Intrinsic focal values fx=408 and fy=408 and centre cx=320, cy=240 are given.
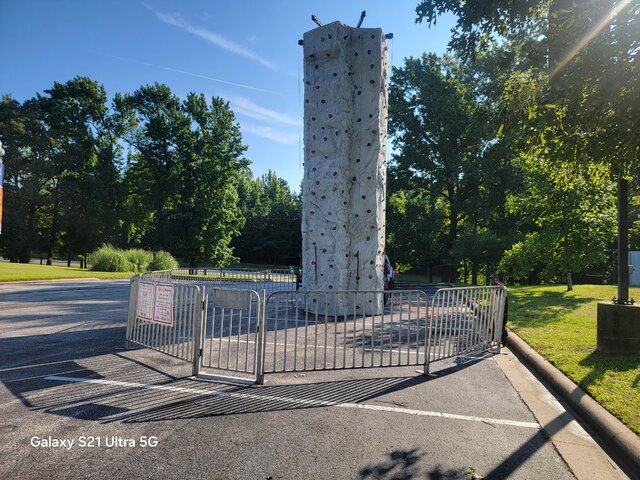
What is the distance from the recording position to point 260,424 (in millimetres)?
4211

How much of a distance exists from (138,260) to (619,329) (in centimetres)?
3515

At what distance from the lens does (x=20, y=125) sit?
146 ft

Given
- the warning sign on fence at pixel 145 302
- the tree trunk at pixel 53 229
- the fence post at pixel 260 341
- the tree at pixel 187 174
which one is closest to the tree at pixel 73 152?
the tree trunk at pixel 53 229

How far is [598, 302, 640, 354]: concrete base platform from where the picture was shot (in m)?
6.80

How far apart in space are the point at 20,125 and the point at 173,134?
53.5 ft

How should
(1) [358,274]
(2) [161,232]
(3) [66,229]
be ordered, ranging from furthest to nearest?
(3) [66,229], (2) [161,232], (1) [358,274]

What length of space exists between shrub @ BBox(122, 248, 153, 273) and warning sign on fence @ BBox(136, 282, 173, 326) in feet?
97.5

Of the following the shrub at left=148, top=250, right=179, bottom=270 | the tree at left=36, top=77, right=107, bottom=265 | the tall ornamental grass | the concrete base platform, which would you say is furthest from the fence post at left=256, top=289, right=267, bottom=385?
the tree at left=36, top=77, right=107, bottom=265

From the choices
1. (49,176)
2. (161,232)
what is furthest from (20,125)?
(161,232)

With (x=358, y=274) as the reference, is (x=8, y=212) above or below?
above

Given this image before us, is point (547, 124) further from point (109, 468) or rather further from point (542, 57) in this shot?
point (109, 468)

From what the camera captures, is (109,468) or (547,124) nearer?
(109,468)

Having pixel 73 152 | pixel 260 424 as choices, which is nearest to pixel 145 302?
pixel 260 424

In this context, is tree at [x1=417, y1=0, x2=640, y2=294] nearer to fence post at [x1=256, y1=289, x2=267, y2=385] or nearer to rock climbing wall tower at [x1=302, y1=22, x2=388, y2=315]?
fence post at [x1=256, y1=289, x2=267, y2=385]
